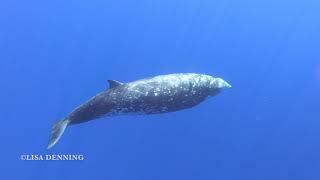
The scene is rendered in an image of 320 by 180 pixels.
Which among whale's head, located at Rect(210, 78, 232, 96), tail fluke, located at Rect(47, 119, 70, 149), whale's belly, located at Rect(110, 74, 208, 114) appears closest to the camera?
whale's belly, located at Rect(110, 74, 208, 114)

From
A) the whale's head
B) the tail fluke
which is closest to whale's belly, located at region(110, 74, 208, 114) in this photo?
the whale's head

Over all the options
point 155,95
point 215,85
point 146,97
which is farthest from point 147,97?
point 215,85

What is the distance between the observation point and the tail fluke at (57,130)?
345 inches

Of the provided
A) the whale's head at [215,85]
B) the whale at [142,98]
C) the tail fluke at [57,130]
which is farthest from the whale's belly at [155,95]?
the tail fluke at [57,130]

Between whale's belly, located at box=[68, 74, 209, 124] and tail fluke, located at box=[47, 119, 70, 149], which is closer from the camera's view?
whale's belly, located at box=[68, 74, 209, 124]

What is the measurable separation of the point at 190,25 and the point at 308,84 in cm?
386

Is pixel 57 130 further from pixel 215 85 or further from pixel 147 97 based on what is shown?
pixel 215 85

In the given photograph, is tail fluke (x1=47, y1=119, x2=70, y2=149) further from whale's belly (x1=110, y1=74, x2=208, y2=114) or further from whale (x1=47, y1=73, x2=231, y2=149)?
whale's belly (x1=110, y1=74, x2=208, y2=114)

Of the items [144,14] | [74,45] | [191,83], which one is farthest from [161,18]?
[191,83]

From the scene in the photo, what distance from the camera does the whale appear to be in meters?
8.65

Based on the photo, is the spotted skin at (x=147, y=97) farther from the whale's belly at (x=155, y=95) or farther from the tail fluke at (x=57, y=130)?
the tail fluke at (x=57, y=130)

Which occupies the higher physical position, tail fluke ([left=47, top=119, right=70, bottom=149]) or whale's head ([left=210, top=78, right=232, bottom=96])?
whale's head ([left=210, top=78, right=232, bottom=96])

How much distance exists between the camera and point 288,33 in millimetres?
15289

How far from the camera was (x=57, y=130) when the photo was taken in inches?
351
